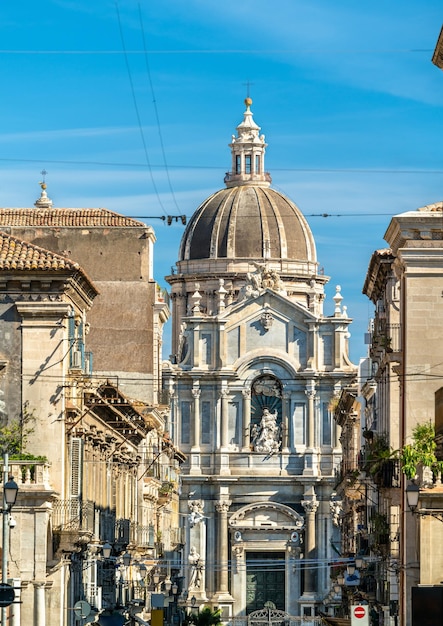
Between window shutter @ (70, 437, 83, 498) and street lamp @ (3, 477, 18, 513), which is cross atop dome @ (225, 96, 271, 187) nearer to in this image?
window shutter @ (70, 437, 83, 498)

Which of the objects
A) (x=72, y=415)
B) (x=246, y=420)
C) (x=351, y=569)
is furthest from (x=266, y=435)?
(x=72, y=415)

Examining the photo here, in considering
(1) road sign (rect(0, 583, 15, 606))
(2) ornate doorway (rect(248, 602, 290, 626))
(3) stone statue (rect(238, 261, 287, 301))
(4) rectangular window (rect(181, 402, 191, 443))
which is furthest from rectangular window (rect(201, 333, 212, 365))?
(1) road sign (rect(0, 583, 15, 606))

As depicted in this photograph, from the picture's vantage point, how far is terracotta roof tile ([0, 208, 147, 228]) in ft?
257

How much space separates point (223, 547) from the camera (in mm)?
115938

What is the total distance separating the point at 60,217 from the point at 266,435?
3964cm

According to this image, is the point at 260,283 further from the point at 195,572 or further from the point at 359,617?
the point at 359,617

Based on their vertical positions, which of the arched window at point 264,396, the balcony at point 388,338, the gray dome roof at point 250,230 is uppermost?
the gray dome roof at point 250,230

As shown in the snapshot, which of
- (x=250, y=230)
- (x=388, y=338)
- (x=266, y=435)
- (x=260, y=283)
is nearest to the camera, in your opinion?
(x=388, y=338)

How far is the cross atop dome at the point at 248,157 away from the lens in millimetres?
137000

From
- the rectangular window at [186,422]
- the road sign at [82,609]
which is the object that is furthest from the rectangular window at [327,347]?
the road sign at [82,609]

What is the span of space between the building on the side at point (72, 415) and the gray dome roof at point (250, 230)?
4481cm

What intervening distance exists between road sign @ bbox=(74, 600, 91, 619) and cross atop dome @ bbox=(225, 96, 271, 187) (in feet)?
261

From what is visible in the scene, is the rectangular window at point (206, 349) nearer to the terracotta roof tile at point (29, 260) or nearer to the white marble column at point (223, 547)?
the white marble column at point (223, 547)

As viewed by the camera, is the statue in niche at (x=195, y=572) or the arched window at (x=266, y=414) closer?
the statue in niche at (x=195, y=572)
